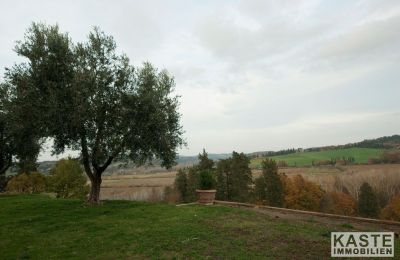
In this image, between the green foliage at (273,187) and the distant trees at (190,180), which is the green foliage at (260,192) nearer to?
the green foliage at (273,187)

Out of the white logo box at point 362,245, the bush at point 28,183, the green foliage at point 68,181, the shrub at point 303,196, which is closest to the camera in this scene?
the white logo box at point 362,245

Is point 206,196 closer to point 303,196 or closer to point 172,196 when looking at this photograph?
point 303,196

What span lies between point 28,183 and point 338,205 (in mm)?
61499

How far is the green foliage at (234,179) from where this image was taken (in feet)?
208

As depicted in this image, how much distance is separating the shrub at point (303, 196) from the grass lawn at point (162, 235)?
56.5 meters

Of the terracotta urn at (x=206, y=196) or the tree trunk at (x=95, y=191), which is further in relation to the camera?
the tree trunk at (x=95, y=191)

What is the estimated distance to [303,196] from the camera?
72062 mm

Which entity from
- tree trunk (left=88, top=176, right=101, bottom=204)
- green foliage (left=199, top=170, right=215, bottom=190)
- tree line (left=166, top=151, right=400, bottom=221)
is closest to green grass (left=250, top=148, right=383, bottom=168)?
tree line (left=166, top=151, right=400, bottom=221)

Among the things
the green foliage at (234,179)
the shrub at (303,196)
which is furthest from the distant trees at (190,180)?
the shrub at (303,196)

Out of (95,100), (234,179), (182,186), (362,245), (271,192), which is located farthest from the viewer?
(182,186)

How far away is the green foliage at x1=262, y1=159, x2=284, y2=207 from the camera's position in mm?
68062

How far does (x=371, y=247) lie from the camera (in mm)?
11016

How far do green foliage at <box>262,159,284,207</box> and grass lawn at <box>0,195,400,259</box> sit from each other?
51.4 m

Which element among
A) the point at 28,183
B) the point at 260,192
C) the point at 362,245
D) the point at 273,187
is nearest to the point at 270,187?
the point at 273,187
